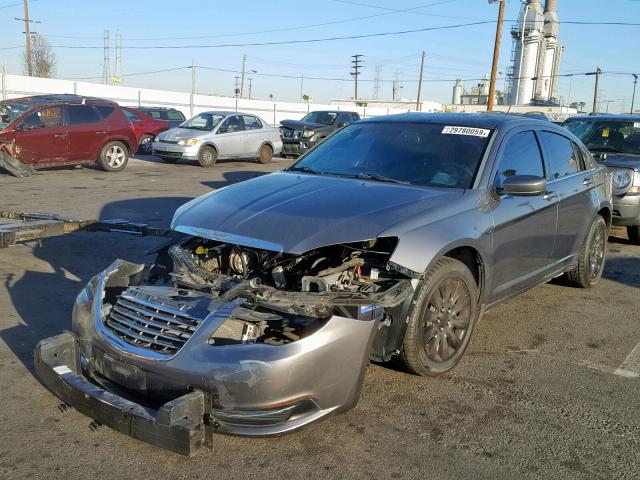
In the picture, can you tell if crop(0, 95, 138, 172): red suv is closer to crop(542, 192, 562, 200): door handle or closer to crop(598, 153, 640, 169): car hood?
crop(598, 153, 640, 169): car hood

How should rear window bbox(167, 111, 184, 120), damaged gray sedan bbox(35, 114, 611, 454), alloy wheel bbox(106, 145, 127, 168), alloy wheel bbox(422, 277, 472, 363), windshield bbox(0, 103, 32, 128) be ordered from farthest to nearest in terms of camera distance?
rear window bbox(167, 111, 184, 120) → alloy wheel bbox(106, 145, 127, 168) → windshield bbox(0, 103, 32, 128) → alloy wheel bbox(422, 277, 472, 363) → damaged gray sedan bbox(35, 114, 611, 454)

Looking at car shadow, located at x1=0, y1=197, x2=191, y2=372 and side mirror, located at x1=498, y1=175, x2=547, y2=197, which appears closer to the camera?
side mirror, located at x1=498, y1=175, x2=547, y2=197

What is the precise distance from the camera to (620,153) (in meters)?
9.30

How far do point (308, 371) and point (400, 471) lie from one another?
0.66m

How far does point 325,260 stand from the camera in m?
3.90

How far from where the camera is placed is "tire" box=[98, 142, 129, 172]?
1603 cm

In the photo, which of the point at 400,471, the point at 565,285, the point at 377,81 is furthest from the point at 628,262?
the point at 377,81

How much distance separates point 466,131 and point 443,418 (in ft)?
7.58

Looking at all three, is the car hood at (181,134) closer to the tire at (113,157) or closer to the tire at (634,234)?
the tire at (113,157)

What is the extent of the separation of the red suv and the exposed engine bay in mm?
11710

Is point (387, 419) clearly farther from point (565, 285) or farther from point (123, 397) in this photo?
point (565, 285)

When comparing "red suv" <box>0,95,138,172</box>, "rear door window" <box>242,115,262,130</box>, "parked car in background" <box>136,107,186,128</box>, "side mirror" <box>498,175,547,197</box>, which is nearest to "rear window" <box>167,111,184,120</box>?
"parked car in background" <box>136,107,186,128</box>

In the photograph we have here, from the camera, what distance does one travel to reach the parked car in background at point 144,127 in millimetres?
20578

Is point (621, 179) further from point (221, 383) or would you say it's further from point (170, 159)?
point (170, 159)
